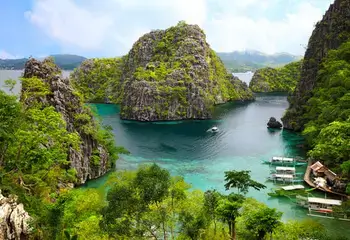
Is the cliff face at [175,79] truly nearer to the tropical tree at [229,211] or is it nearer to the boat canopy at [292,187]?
the boat canopy at [292,187]

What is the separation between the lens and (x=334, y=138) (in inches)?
1310

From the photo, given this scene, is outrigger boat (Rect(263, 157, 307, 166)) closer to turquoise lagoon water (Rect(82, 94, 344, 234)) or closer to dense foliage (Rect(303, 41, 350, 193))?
turquoise lagoon water (Rect(82, 94, 344, 234))

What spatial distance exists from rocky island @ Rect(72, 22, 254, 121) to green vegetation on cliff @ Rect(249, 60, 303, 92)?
109 ft

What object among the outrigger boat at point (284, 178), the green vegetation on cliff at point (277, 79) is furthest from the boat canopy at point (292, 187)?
the green vegetation on cliff at point (277, 79)

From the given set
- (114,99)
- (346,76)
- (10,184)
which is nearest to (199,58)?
(114,99)

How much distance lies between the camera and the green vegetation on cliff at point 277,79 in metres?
190

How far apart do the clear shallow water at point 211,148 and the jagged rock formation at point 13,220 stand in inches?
946

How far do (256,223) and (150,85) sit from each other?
89.8 m

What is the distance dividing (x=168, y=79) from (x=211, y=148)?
4842cm

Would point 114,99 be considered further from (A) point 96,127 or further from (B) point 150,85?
(A) point 96,127

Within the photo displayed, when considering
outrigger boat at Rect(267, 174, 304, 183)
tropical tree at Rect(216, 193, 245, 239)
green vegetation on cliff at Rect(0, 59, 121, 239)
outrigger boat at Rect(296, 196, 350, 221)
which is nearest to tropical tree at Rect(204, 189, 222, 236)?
tropical tree at Rect(216, 193, 245, 239)

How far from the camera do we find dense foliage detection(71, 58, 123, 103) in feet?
503

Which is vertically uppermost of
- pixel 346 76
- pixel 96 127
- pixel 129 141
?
pixel 346 76

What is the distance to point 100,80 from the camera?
161500mm
